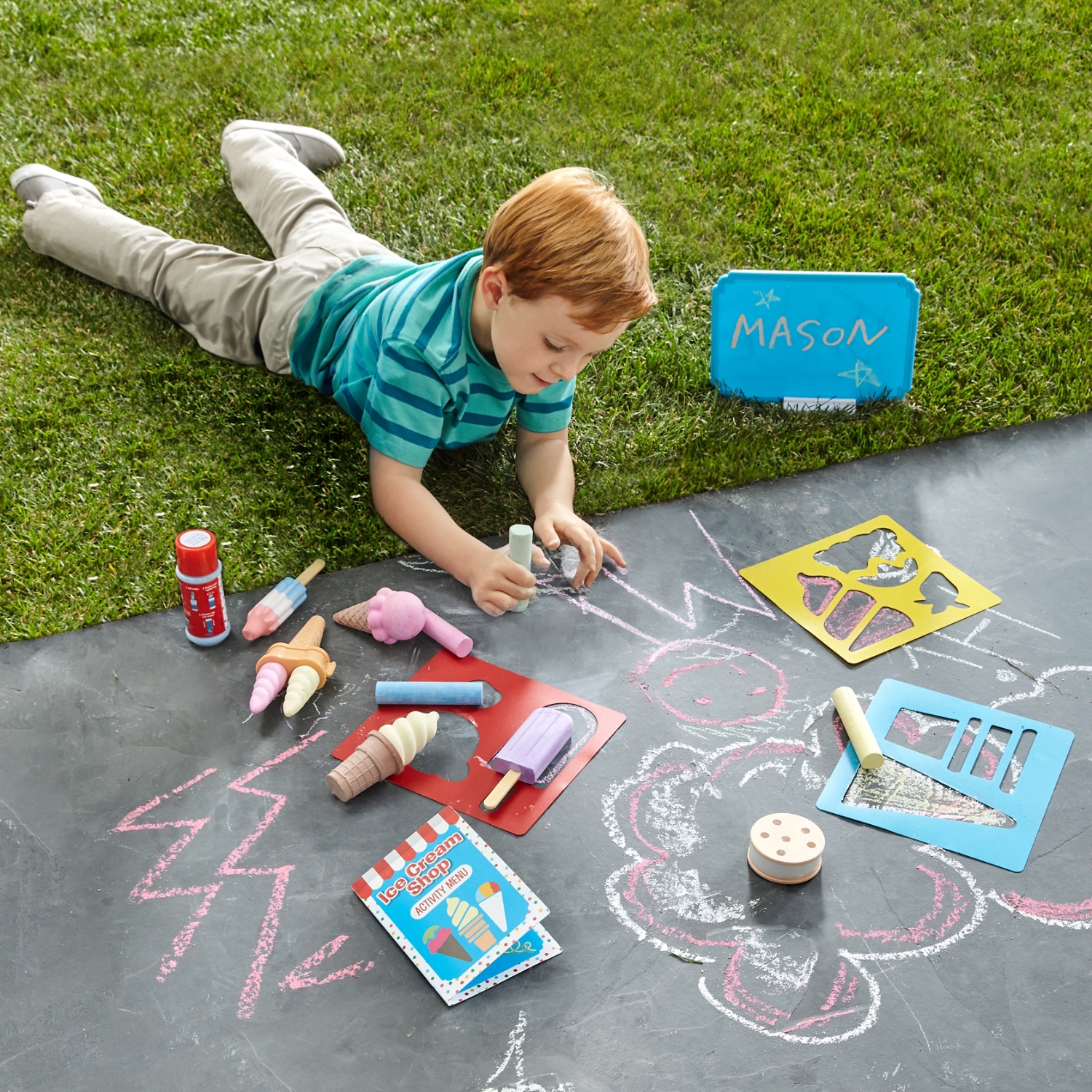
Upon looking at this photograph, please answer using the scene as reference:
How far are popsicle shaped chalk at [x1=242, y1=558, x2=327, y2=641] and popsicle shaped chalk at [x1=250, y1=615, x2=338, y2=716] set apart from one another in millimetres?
39

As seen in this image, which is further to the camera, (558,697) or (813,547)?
(813,547)

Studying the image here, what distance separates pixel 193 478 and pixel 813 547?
40.7 inches

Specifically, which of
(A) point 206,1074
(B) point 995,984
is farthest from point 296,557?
(B) point 995,984

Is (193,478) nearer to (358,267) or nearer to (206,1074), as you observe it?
(358,267)

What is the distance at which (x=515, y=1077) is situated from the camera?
3.72 ft

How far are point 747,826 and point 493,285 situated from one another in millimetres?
801

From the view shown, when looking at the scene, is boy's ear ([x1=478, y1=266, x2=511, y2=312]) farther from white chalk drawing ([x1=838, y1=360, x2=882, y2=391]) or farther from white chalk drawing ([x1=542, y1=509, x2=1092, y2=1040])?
white chalk drawing ([x1=838, y1=360, x2=882, y2=391])

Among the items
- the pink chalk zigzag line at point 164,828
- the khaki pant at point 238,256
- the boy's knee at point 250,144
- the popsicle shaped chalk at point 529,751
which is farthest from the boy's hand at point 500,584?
the boy's knee at point 250,144

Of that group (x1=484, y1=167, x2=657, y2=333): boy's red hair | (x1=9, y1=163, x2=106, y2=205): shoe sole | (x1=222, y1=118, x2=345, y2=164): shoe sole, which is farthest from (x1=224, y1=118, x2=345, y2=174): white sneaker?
(x1=484, y1=167, x2=657, y2=333): boy's red hair

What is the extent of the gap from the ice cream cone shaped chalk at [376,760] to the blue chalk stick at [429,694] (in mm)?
88

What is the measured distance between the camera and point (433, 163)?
2627 millimetres

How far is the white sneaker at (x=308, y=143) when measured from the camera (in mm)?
2527

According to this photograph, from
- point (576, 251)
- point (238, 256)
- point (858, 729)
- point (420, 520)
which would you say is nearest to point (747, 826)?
point (858, 729)

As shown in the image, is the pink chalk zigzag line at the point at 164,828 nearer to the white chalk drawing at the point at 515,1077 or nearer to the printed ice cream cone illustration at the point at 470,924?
the printed ice cream cone illustration at the point at 470,924
